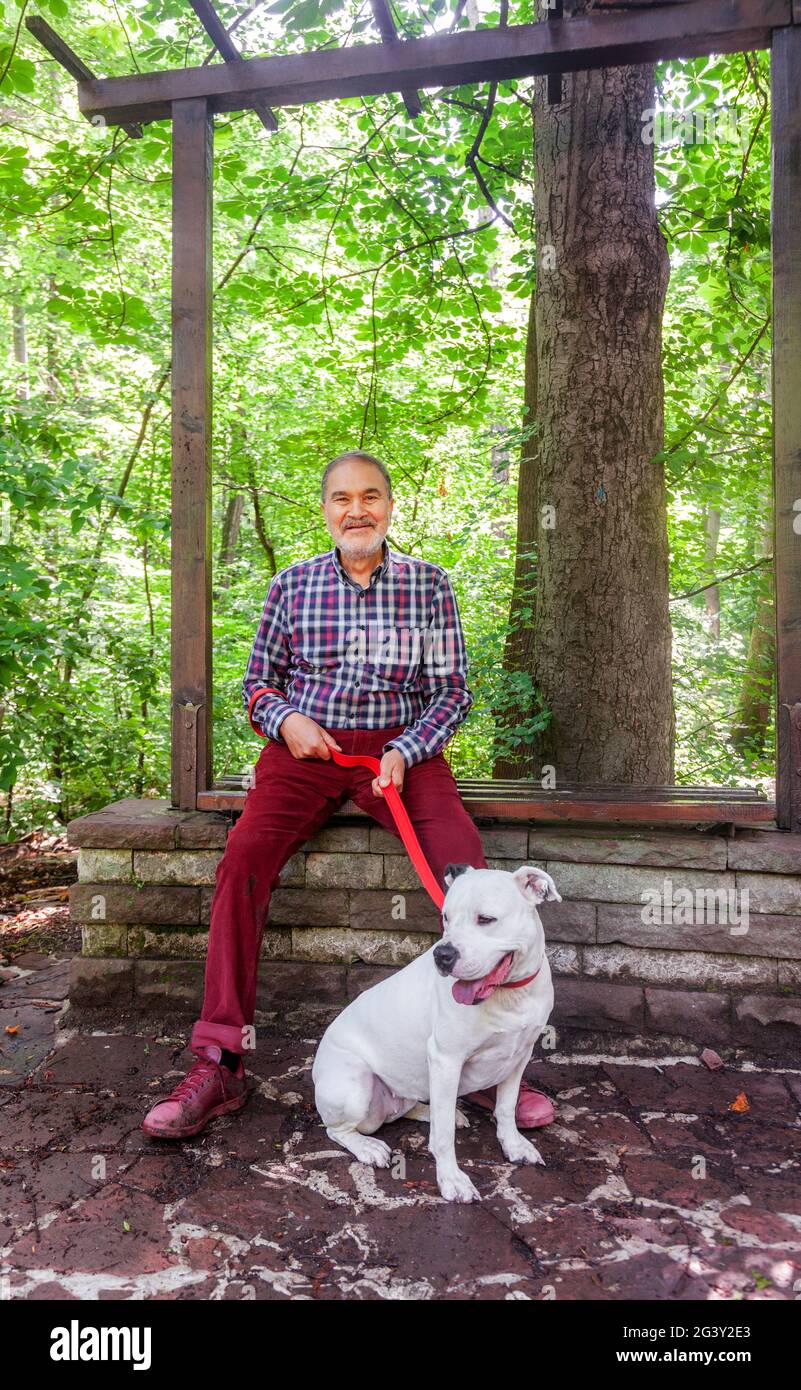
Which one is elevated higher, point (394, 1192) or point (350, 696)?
point (350, 696)

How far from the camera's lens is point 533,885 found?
2477 mm

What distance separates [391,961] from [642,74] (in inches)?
167

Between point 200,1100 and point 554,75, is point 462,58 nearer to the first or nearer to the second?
point 554,75

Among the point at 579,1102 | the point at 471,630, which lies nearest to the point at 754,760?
the point at 471,630

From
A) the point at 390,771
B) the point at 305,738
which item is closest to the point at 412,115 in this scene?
the point at 305,738

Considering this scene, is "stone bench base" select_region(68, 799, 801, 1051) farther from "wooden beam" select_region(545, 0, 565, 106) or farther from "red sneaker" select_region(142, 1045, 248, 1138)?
"wooden beam" select_region(545, 0, 565, 106)

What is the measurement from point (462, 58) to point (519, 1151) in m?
3.66

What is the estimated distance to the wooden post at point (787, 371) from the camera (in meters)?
3.32

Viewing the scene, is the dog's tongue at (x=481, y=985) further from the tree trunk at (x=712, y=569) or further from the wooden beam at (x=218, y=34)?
the tree trunk at (x=712, y=569)

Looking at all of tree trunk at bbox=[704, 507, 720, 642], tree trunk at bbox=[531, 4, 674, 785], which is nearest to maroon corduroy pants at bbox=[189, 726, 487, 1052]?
tree trunk at bbox=[531, 4, 674, 785]

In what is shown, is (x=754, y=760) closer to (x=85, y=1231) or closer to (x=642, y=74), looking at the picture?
(x=642, y=74)

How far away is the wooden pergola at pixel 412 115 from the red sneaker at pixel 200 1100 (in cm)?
105

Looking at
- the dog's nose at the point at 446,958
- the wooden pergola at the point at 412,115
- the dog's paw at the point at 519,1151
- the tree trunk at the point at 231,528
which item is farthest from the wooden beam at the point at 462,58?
the tree trunk at the point at 231,528

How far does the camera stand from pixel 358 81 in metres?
3.57
